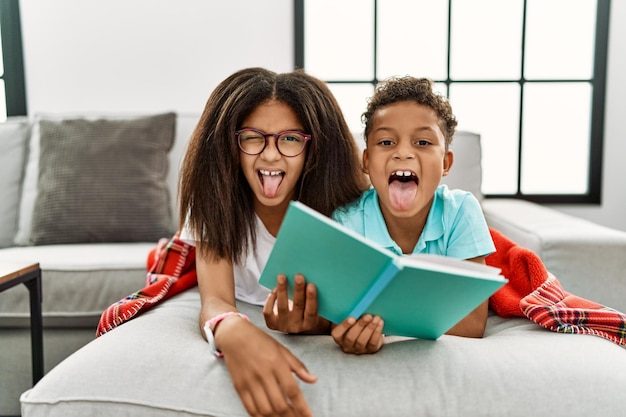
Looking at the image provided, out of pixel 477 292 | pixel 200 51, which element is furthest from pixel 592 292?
pixel 200 51

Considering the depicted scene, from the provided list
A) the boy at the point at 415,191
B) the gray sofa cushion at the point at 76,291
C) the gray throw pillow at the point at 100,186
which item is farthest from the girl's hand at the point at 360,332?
the gray throw pillow at the point at 100,186

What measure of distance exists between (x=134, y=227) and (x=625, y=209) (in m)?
2.12

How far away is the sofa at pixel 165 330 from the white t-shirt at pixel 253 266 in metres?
0.05

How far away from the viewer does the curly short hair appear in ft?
4.03

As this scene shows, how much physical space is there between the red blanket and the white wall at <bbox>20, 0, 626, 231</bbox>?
1260mm

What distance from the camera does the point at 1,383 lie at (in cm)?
172

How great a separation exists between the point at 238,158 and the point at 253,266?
279mm

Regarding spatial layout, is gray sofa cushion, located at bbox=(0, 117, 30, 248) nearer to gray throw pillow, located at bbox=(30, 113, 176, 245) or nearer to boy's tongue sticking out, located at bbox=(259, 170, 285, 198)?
gray throw pillow, located at bbox=(30, 113, 176, 245)

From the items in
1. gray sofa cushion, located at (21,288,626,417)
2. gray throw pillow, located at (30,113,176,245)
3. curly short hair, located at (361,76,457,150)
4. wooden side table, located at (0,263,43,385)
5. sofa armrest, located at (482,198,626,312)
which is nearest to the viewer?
gray sofa cushion, located at (21,288,626,417)

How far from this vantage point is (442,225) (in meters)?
1.26

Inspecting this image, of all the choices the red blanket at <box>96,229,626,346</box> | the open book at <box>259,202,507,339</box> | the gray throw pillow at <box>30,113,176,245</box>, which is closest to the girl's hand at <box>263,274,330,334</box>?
the open book at <box>259,202,507,339</box>

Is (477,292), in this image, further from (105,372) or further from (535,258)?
(105,372)

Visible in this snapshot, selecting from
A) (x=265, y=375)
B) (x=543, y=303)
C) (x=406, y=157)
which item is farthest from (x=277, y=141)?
(x=543, y=303)

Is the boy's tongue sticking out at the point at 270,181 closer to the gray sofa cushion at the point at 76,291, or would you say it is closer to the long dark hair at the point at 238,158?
the long dark hair at the point at 238,158
